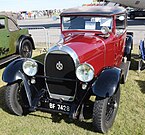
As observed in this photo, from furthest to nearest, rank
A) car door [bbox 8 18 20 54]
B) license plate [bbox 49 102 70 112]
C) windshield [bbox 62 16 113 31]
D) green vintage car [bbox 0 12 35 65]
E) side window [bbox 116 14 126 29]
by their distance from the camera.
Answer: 1. car door [bbox 8 18 20 54]
2. green vintage car [bbox 0 12 35 65]
3. side window [bbox 116 14 126 29]
4. windshield [bbox 62 16 113 31]
5. license plate [bbox 49 102 70 112]

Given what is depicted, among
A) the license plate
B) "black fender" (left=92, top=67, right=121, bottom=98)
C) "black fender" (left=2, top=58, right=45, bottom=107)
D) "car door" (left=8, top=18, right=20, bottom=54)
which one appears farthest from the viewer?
"car door" (left=8, top=18, right=20, bottom=54)

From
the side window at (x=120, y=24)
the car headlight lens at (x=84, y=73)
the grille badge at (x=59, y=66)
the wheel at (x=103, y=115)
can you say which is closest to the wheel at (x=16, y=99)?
the grille badge at (x=59, y=66)

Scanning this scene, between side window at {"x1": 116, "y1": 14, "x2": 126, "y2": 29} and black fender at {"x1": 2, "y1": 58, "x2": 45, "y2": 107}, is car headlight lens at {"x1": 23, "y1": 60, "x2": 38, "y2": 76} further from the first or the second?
side window at {"x1": 116, "y1": 14, "x2": 126, "y2": 29}

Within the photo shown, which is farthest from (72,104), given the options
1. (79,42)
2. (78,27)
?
(78,27)

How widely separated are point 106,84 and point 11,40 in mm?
5400

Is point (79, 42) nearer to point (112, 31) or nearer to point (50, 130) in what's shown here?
point (112, 31)

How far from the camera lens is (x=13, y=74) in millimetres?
4504

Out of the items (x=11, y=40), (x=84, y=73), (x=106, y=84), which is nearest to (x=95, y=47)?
(x=84, y=73)

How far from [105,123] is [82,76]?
0.89 m

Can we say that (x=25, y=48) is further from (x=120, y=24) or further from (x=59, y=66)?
(x=59, y=66)

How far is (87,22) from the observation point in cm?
523

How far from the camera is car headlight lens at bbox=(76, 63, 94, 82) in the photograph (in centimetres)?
383

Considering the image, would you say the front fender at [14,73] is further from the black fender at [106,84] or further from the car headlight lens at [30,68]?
the black fender at [106,84]

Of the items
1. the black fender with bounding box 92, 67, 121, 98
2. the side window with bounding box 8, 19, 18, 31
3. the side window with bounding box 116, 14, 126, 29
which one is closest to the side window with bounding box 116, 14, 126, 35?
the side window with bounding box 116, 14, 126, 29
